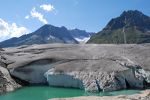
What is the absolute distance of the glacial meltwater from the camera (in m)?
42.8

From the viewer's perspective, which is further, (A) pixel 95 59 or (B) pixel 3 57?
(B) pixel 3 57

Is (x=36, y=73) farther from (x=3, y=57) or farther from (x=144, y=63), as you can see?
(x=144, y=63)

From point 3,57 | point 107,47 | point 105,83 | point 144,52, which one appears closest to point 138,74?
point 105,83

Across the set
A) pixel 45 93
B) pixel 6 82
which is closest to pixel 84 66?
pixel 45 93

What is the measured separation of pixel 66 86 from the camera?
50.6 metres

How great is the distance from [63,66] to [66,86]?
121 inches

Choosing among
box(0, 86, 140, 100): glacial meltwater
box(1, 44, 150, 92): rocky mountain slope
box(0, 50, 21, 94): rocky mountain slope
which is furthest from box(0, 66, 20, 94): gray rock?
box(1, 44, 150, 92): rocky mountain slope

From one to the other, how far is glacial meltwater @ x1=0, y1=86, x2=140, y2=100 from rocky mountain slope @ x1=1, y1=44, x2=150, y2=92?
181 centimetres

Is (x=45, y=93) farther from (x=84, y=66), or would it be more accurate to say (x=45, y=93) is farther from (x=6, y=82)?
(x=84, y=66)

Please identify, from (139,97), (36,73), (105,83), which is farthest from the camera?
(36,73)

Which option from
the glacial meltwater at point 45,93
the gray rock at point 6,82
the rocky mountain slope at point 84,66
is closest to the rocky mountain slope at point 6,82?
the gray rock at point 6,82

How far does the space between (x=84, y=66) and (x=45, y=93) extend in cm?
766

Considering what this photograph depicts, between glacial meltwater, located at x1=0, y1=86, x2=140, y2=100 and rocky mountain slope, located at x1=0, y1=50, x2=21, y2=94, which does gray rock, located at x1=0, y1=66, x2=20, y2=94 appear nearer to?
rocky mountain slope, located at x1=0, y1=50, x2=21, y2=94

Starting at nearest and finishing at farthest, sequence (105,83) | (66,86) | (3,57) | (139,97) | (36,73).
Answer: (139,97)
(105,83)
(66,86)
(36,73)
(3,57)
